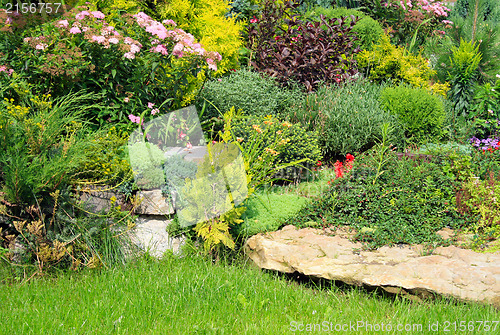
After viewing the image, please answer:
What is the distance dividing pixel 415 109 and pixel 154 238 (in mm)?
4707

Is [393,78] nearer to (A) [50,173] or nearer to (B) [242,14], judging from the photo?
(B) [242,14]

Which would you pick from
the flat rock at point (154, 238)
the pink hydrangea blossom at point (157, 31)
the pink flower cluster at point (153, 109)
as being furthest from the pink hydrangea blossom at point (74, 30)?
the flat rock at point (154, 238)

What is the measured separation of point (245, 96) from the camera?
598 cm

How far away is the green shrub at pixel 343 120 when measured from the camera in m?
5.87

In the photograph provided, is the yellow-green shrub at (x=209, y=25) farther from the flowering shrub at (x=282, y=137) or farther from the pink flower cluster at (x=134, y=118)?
the pink flower cluster at (x=134, y=118)

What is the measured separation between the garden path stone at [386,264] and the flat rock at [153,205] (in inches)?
36.0

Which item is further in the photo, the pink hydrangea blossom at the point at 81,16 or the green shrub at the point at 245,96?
the green shrub at the point at 245,96

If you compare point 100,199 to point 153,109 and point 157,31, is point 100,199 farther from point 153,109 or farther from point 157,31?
point 157,31

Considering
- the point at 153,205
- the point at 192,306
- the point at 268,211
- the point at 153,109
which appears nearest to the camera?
the point at 192,306

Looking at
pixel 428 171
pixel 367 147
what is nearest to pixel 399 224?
pixel 428 171

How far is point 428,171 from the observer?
4520 millimetres

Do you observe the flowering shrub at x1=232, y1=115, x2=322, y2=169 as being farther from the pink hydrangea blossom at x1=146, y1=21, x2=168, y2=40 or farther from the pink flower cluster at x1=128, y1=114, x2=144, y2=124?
the pink hydrangea blossom at x1=146, y1=21, x2=168, y2=40

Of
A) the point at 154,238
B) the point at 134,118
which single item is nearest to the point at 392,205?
the point at 154,238

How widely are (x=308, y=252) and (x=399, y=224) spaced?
1.01 meters
